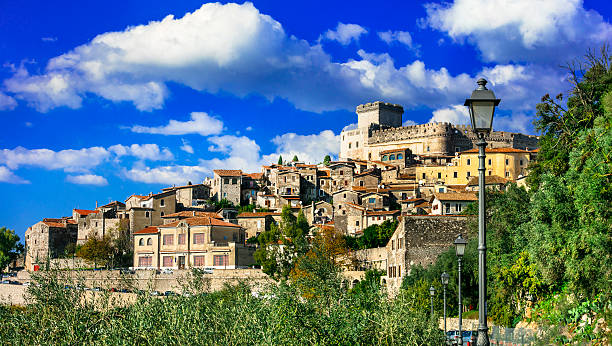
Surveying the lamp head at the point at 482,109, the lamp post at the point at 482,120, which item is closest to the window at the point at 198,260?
the lamp post at the point at 482,120

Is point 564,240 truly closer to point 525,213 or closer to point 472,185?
point 525,213

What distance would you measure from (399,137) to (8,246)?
237 feet

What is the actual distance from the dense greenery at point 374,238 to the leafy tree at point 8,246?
6244 cm

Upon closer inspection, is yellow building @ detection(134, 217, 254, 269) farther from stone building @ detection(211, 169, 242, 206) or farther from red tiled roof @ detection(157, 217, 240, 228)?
stone building @ detection(211, 169, 242, 206)

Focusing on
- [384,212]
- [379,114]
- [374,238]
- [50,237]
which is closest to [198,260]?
[374,238]

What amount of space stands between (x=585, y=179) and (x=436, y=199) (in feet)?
149

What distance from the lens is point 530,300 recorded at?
3516cm

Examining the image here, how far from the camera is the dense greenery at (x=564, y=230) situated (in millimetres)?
27078

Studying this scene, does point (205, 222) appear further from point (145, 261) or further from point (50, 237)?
point (50, 237)

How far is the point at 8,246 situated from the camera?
10875 cm

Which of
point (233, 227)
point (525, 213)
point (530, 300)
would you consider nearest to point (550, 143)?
point (525, 213)

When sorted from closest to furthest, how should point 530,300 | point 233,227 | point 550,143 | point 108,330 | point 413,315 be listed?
point 108,330, point 413,315, point 530,300, point 550,143, point 233,227

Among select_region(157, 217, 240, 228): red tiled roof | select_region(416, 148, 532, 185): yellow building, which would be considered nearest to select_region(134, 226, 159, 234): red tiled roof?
select_region(157, 217, 240, 228): red tiled roof

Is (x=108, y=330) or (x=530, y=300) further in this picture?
(x=530, y=300)
